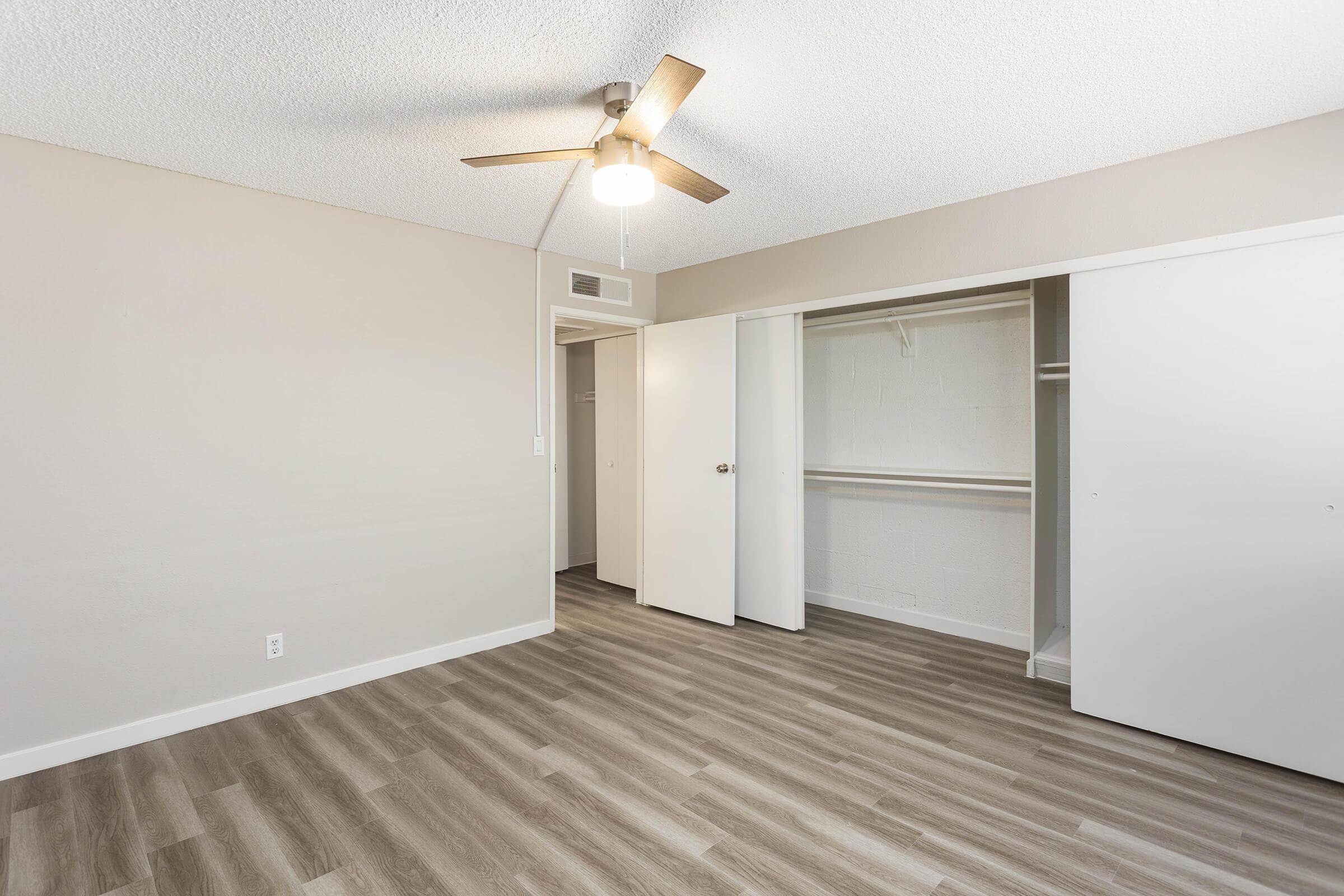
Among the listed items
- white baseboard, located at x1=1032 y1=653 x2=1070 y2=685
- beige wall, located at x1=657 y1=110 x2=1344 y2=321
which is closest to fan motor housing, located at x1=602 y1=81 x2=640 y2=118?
beige wall, located at x1=657 y1=110 x2=1344 y2=321

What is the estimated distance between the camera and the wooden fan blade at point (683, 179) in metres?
2.28

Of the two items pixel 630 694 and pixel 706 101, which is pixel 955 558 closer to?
pixel 630 694

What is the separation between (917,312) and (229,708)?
423 cm

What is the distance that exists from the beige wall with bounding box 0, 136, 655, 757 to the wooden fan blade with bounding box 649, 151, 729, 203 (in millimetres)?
A: 1790

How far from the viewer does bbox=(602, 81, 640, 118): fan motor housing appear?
220 cm

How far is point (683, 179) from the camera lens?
242cm

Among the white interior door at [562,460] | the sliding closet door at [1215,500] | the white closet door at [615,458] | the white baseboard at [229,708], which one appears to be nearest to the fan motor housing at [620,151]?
the sliding closet door at [1215,500]

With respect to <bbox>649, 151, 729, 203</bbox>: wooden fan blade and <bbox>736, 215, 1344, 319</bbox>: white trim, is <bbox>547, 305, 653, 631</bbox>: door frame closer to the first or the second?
<bbox>736, 215, 1344, 319</bbox>: white trim

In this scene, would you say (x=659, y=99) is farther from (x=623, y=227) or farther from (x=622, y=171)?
(x=623, y=227)

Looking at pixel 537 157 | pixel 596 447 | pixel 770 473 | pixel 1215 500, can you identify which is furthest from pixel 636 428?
pixel 1215 500

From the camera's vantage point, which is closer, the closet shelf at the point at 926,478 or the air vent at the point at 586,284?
the closet shelf at the point at 926,478

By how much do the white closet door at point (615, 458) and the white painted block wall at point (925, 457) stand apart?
1.37 m

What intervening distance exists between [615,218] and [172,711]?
10.1 ft

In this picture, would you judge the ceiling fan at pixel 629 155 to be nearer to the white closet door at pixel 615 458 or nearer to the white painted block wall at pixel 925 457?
the white painted block wall at pixel 925 457
